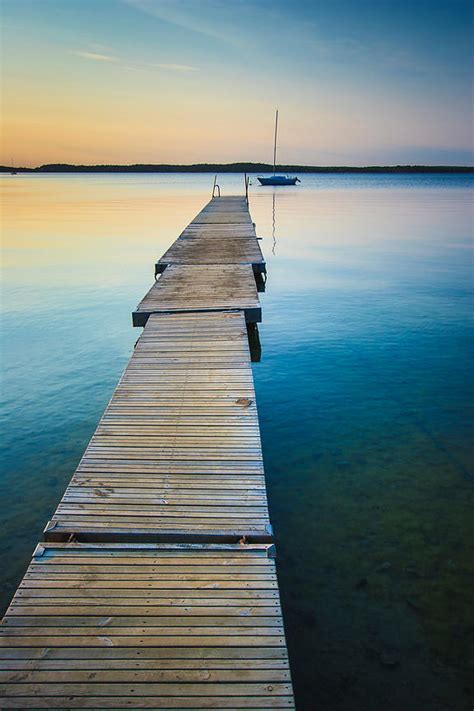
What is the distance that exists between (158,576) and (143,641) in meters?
0.57

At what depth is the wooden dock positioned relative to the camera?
3059mm

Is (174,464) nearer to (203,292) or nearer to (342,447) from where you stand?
(342,447)

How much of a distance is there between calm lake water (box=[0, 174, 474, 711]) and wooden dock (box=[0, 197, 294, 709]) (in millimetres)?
1165

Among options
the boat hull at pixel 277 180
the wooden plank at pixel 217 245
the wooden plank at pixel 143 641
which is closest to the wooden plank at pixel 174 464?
the wooden plank at pixel 143 641

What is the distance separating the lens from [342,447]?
7.59 metres

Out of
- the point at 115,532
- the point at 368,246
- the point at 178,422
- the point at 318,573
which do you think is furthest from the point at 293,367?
the point at 368,246

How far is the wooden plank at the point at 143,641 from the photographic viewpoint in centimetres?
299

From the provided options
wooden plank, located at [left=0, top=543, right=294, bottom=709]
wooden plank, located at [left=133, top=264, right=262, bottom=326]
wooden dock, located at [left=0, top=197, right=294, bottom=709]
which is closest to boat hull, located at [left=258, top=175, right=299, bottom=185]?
wooden plank, located at [left=133, top=264, right=262, bottom=326]

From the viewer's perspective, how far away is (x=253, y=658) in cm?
321

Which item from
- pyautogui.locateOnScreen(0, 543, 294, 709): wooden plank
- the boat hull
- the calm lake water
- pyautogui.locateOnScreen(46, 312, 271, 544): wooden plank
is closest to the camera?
pyautogui.locateOnScreen(0, 543, 294, 709): wooden plank

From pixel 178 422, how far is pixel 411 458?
3.48 m

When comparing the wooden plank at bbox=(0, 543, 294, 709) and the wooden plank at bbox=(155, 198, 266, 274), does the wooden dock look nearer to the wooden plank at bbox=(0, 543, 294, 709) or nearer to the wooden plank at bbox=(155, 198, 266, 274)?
the wooden plank at bbox=(0, 543, 294, 709)

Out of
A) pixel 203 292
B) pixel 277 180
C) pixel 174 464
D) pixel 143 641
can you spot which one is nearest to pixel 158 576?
pixel 143 641

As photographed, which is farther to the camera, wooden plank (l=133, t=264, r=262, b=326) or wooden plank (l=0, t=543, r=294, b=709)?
wooden plank (l=133, t=264, r=262, b=326)
